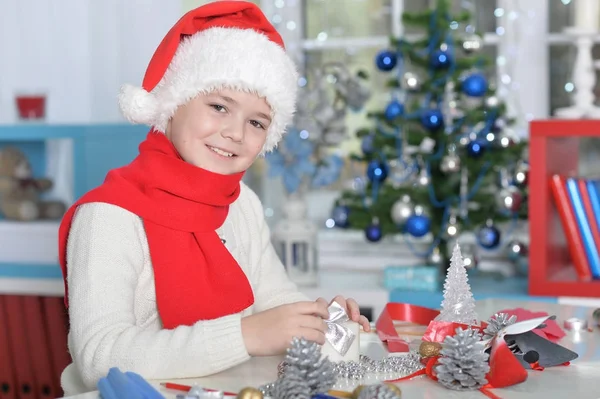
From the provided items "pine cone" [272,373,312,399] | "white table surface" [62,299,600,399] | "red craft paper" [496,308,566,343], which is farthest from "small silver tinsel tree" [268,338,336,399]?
"red craft paper" [496,308,566,343]

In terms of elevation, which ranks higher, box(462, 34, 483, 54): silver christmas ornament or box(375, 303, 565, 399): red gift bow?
box(462, 34, 483, 54): silver christmas ornament

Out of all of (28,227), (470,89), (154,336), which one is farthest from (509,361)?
(28,227)

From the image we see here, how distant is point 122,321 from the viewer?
1.37 metres

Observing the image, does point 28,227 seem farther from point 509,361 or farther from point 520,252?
point 509,361

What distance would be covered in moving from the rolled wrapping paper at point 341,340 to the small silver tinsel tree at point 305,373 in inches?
8.2

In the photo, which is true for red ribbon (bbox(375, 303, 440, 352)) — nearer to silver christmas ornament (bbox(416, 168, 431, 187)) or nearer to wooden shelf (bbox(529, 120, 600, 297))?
wooden shelf (bbox(529, 120, 600, 297))

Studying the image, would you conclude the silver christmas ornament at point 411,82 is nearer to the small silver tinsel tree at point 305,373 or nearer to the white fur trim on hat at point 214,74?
the white fur trim on hat at point 214,74

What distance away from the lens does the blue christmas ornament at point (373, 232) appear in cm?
288

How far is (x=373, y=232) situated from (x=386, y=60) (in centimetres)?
52

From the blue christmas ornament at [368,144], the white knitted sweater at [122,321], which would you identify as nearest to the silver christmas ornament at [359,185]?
the blue christmas ornament at [368,144]

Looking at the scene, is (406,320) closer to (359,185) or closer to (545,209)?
(545,209)

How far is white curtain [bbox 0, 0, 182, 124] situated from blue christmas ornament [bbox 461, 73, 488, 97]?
40.9 inches

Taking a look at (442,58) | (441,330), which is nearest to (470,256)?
(442,58)

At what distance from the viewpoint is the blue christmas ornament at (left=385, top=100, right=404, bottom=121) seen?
2836 mm
